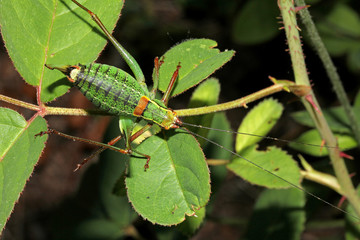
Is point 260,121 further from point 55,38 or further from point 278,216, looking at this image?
point 55,38

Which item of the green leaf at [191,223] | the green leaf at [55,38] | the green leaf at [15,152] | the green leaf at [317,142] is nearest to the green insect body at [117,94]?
the green leaf at [55,38]

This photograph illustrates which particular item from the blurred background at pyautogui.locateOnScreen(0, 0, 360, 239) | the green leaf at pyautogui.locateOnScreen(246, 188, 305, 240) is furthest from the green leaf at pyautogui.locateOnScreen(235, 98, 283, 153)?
the blurred background at pyautogui.locateOnScreen(0, 0, 360, 239)

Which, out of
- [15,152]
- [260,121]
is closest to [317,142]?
[260,121]

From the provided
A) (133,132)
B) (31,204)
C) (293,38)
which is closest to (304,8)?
(293,38)

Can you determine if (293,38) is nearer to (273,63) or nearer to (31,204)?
(273,63)

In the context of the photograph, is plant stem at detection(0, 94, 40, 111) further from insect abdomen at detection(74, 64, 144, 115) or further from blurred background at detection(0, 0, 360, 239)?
blurred background at detection(0, 0, 360, 239)
